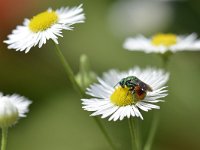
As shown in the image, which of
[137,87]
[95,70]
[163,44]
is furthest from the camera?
[95,70]

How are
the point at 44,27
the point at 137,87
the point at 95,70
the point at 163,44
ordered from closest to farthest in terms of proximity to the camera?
the point at 137,87 → the point at 44,27 → the point at 163,44 → the point at 95,70

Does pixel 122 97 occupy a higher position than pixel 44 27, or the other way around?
Answer: pixel 44 27

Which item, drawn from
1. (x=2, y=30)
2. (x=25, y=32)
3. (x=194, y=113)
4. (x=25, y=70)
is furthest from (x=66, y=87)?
(x=25, y=32)

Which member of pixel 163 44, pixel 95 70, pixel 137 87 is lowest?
pixel 137 87

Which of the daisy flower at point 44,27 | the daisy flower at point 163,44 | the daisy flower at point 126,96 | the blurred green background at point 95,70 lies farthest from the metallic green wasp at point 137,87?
the blurred green background at point 95,70

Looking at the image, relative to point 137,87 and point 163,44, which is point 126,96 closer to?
point 137,87

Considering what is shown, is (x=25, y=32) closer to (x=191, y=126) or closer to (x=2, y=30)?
(x=191, y=126)

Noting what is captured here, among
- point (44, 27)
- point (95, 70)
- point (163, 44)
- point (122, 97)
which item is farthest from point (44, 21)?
point (95, 70)

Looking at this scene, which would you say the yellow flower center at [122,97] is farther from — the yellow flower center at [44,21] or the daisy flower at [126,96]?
the yellow flower center at [44,21]
